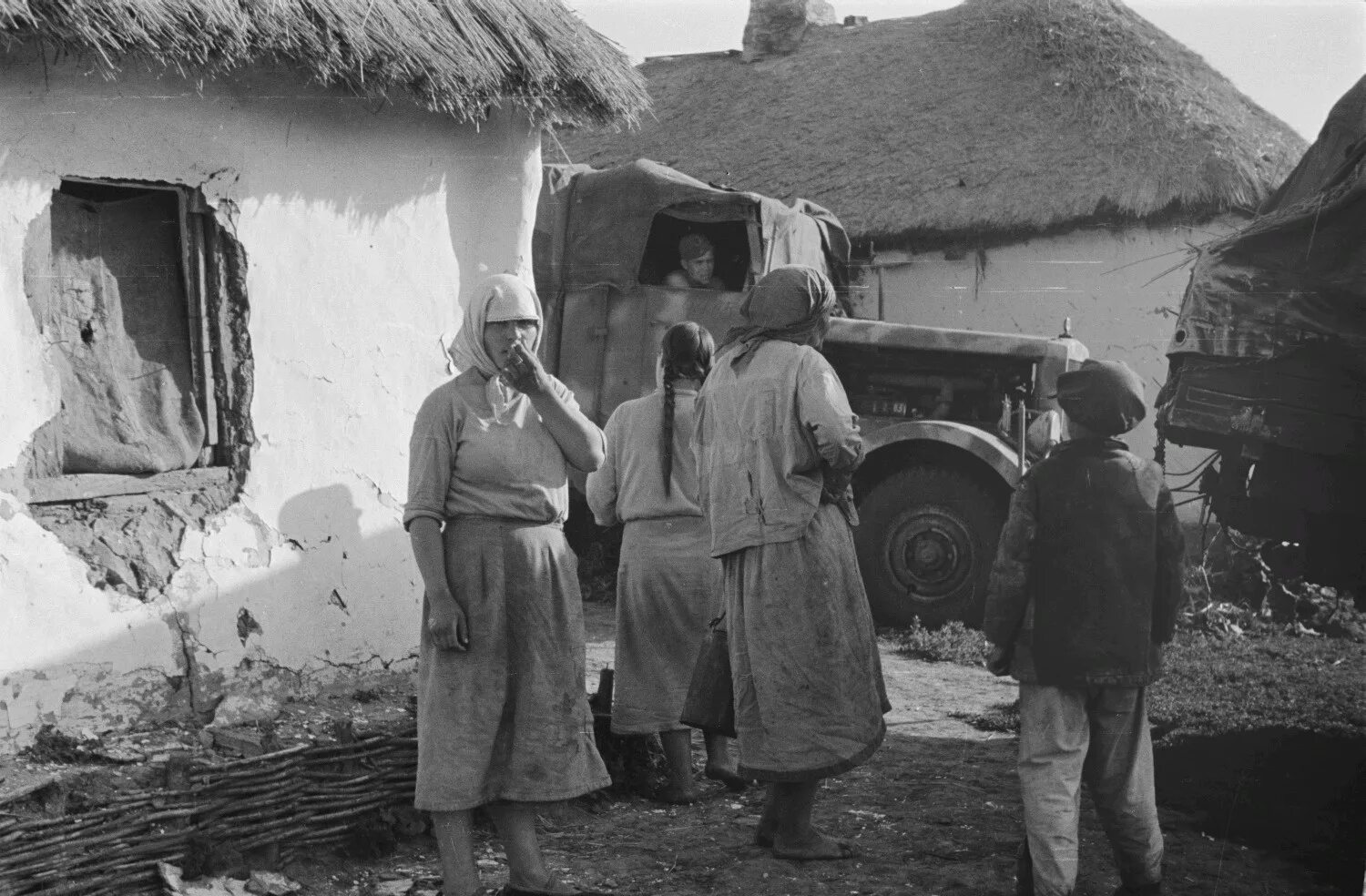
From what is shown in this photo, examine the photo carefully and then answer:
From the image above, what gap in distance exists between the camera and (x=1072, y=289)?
35.8 feet

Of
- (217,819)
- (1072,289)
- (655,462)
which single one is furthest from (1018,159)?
(217,819)

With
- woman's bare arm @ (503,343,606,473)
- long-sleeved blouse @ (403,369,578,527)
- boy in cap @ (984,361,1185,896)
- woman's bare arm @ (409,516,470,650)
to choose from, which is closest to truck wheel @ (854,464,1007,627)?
boy in cap @ (984,361,1185,896)

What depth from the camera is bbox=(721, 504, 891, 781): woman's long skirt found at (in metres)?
3.94

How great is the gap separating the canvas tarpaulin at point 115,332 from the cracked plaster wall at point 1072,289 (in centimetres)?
631

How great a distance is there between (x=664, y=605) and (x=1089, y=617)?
1.91m

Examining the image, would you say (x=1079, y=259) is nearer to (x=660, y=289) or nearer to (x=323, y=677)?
(x=660, y=289)

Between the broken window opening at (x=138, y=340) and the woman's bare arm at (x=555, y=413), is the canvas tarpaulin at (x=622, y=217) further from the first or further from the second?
the woman's bare arm at (x=555, y=413)

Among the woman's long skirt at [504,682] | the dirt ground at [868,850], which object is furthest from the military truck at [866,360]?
the woman's long skirt at [504,682]

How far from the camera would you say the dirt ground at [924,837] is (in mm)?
4020

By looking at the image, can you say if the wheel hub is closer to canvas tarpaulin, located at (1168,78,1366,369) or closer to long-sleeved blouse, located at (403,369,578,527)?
canvas tarpaulin, located at (1168,78,1366,369)

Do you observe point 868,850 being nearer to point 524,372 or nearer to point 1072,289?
point 524,372

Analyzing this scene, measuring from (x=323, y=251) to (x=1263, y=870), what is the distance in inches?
165

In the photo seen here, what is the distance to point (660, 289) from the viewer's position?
8602 mm

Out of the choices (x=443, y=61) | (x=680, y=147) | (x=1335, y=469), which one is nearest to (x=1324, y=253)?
(x=1335, y=469)
